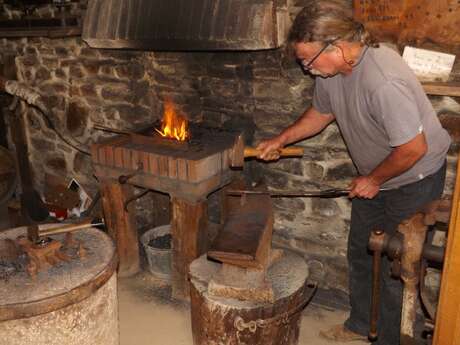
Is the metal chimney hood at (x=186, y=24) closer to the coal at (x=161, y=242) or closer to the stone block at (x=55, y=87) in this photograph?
the stone block at (x=55, y=87)

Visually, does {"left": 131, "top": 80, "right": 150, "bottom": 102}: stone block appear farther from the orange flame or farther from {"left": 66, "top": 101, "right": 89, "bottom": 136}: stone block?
{"left": 66, "top": 101, "right": 89, "bottom": 136}: stone block

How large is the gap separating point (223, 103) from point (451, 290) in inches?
109

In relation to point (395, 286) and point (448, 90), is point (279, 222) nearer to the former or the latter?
point (395, 286)

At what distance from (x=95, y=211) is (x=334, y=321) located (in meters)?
2.88

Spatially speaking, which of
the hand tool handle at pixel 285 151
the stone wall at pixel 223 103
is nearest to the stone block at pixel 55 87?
the stone wall at pixel 223 103

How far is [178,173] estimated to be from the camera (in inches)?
139

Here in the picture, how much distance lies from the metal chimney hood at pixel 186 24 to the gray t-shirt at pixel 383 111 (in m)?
0.62

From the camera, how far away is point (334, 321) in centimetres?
383

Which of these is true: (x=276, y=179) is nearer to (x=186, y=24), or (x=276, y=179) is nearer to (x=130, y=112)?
(x=186, y=24)

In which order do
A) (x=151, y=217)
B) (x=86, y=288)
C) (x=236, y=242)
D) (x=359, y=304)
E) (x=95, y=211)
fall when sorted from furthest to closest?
1. (x=95, y=211)
2. (x=151, y=217)
3. (x=359, y=304)
4. (x=236, y=242)
5. (x=86, y=288)

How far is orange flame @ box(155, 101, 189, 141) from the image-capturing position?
3.83 meters

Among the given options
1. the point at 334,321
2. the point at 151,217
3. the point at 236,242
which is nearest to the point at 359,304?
the point at 334,321

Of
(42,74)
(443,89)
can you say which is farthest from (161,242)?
(443,89)

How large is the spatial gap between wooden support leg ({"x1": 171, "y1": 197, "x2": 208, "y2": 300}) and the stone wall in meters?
0.69
